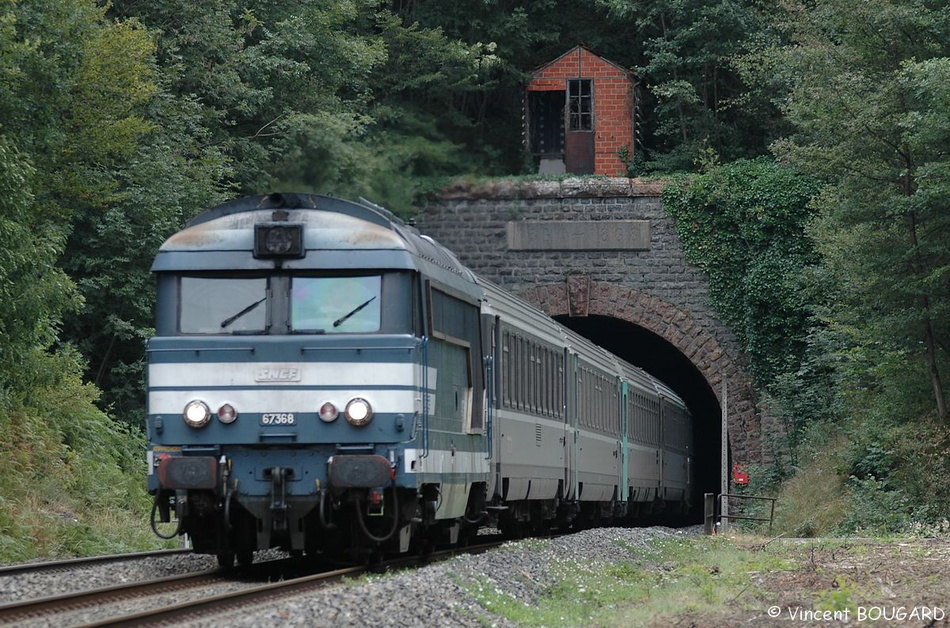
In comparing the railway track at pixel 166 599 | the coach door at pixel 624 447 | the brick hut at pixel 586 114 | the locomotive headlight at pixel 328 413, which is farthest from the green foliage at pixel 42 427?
the brick hut at pixel 586 114

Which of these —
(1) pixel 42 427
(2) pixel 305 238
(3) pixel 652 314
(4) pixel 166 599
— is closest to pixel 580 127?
(3) pixel 652 314

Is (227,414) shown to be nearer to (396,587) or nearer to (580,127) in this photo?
(396,587)

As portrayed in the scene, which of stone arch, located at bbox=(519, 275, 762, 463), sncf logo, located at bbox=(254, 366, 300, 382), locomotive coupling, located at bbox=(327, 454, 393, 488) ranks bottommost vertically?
locomotive coupling, located at bbox=(327, 454, 393, 488)

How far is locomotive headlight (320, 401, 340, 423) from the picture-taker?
38.2ft

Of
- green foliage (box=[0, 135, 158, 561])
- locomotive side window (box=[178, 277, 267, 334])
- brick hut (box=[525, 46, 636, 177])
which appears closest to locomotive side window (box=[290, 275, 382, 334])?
locomotive side window (box=[178, 277, 267, 334])

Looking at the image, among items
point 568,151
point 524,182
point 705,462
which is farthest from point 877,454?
point 705,462

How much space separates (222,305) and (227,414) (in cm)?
96

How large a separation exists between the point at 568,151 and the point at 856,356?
12.8 meters

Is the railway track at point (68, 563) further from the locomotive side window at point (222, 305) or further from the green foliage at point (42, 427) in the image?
the locomotive side window at point (222, 305)

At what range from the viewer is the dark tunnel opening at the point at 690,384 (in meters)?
44.4

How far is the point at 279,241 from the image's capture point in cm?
1200

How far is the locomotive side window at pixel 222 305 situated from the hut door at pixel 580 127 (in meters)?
25.2

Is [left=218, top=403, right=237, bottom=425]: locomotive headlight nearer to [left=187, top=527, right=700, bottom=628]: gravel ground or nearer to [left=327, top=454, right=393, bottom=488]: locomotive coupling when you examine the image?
[left=327, top=454, right=393, bottom=488]: locomotive coupling

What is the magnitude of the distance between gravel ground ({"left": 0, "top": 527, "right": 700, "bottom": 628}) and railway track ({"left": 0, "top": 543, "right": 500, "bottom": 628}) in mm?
276
